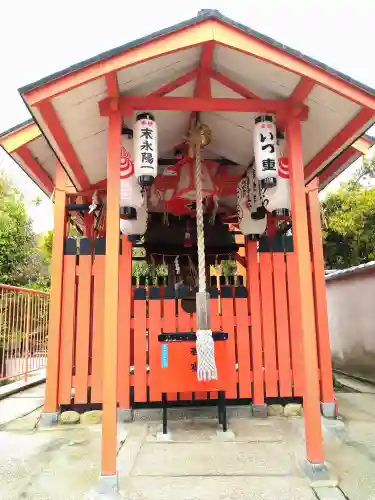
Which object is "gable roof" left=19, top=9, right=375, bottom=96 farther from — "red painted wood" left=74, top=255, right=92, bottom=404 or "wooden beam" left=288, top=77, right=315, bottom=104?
"red painted wood" left=74, top=255, right=92, bottom=404

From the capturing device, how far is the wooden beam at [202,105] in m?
3.35

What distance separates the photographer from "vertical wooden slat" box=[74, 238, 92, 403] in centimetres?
459

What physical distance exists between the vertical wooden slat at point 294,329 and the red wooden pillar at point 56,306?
2.94 meters

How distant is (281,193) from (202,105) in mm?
1094

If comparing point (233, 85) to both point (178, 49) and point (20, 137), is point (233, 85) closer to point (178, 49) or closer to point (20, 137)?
point (178, 49)

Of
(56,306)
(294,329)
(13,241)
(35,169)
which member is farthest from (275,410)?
(13,241)

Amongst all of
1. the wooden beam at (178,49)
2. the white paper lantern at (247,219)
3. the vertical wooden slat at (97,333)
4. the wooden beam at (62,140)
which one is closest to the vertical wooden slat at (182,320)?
the vertical wooden slat at (97,333)

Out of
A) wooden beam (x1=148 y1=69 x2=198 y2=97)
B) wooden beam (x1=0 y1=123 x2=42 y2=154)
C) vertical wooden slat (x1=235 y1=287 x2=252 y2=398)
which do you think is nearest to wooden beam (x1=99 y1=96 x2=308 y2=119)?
wooden beam (x1=148 y1=69 x2=198 y2=97)

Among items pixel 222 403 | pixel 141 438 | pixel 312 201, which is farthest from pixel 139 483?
pixel 312 201

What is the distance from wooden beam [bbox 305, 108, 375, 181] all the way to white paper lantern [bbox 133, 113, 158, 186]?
1.81 m

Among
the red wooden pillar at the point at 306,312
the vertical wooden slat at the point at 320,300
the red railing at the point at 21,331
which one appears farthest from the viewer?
the red railing at the point at 21,331

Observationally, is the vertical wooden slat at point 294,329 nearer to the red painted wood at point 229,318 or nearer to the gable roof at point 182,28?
the red painted wood at point 229,318

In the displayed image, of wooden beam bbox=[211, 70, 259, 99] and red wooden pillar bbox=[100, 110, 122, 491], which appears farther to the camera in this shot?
wooden beam bbox=[211, 70, 259, 99]

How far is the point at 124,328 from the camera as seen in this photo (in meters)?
4.75
